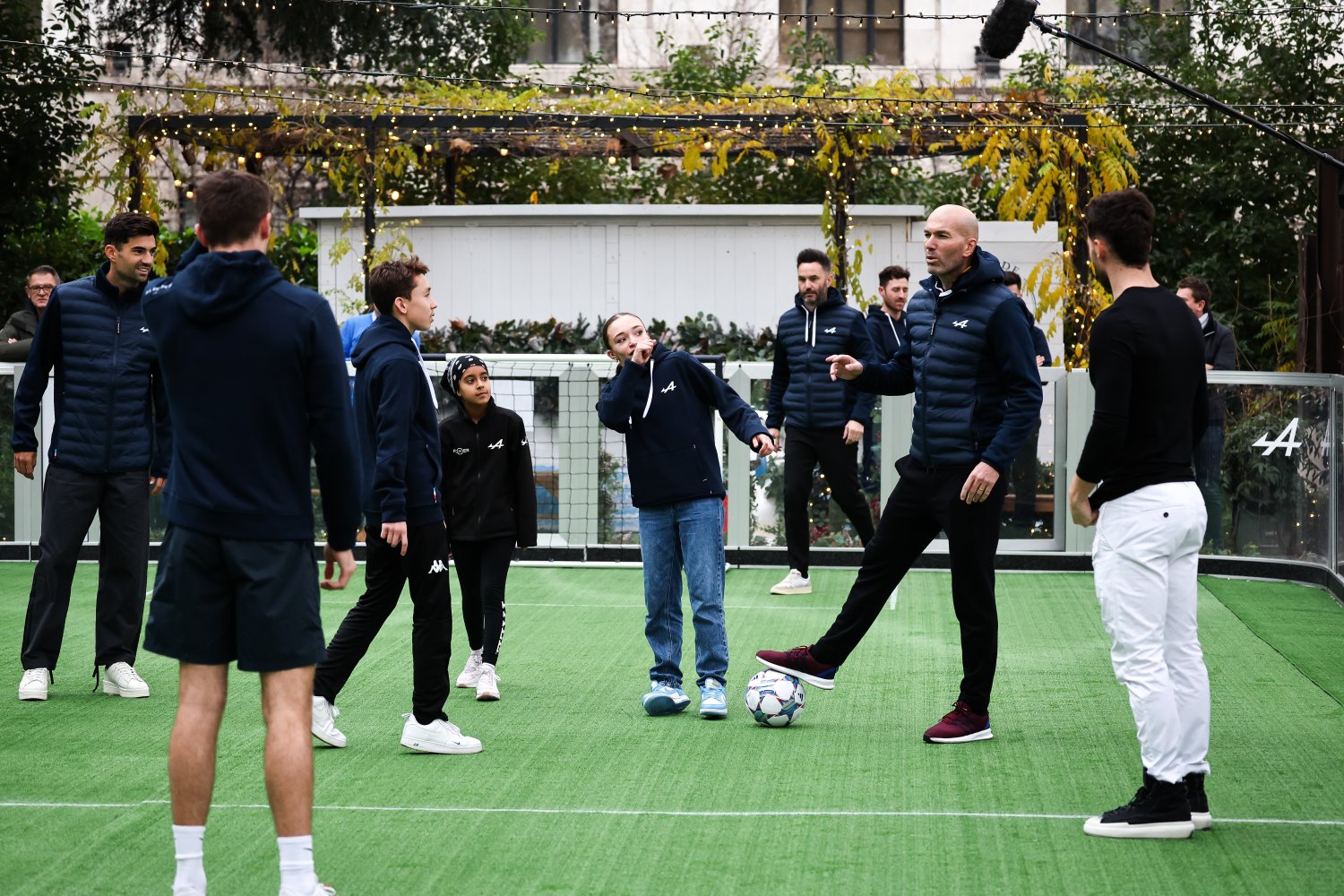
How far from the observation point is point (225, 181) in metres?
4.14

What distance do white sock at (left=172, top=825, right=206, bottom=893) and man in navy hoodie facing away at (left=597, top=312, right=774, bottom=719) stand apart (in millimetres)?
A: 2936

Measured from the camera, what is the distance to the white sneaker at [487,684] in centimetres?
712

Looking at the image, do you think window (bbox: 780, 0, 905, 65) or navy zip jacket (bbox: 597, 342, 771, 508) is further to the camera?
window (bbox: 780, 0, 905, 65)

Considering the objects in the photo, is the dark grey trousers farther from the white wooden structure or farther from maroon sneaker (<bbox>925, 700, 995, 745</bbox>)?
the white wooden structure

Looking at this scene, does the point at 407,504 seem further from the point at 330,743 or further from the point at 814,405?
the point at 814,405

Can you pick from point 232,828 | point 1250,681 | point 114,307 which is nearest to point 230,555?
point 232,828

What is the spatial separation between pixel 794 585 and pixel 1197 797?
A: 18.7 ft

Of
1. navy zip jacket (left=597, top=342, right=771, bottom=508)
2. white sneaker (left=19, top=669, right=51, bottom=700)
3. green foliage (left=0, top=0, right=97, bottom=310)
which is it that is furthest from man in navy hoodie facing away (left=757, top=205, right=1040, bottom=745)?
green foliage (left=0, top=0, right=97, bottom=310)

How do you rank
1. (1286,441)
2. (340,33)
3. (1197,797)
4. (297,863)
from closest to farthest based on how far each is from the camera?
(297,863)
(1197,797)
(1286,441)
(340,33)

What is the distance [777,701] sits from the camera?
6.50 m

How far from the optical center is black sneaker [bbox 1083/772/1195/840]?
4.82m

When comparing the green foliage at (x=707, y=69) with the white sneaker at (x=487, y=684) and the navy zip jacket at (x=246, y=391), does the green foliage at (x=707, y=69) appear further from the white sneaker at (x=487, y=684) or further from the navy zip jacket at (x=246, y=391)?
the navy zip jacket at (x=246, y=391)

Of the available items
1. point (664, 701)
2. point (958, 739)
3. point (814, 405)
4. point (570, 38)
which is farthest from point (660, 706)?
point (570, 38)

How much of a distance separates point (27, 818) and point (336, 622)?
446cm
